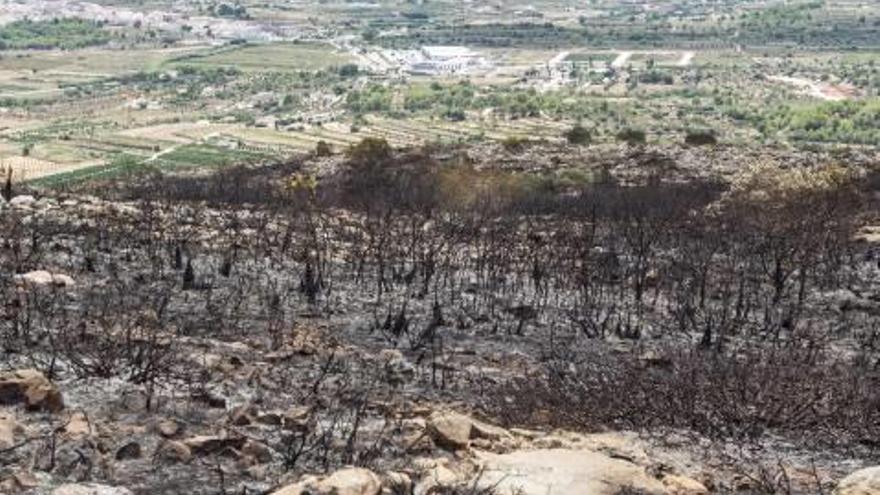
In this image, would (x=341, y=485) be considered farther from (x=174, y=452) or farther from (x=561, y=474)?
(x=561, y=474)

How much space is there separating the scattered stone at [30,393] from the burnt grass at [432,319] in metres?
0.25

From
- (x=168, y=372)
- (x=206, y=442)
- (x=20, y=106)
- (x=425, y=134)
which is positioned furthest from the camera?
(x=20, y=106)

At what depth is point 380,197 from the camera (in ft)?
64.4

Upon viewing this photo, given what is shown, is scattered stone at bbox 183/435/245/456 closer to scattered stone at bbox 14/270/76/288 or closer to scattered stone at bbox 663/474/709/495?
scattered stone at bbox 663/474/709/495

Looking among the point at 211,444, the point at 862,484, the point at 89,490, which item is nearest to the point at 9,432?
the point at 89,490

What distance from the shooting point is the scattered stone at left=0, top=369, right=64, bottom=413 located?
635 centimetres

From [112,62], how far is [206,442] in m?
90.2

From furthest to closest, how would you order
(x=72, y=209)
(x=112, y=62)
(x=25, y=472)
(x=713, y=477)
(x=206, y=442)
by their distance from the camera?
(x=112, y=62) < (x=72, y=209) < (x=713, y=477) < (x=206, y=442) < (x=25, y=472)

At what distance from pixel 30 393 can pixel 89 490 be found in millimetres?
1354

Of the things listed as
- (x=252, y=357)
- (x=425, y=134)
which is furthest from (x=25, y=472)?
(x=425, y=134)

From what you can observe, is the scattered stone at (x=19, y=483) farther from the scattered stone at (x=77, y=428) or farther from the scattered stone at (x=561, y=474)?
the scattered stone at (x=561, y=474)

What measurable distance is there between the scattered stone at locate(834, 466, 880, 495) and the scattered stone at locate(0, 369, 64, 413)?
4671 mm

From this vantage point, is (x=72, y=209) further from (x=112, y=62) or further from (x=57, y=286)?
(x=112, y=62)

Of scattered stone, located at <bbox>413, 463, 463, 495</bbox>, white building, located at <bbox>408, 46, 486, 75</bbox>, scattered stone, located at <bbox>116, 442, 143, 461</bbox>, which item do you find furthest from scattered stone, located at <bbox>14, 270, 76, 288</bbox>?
white building, located at <bbox>408, 46, 486, 75</bbox>
